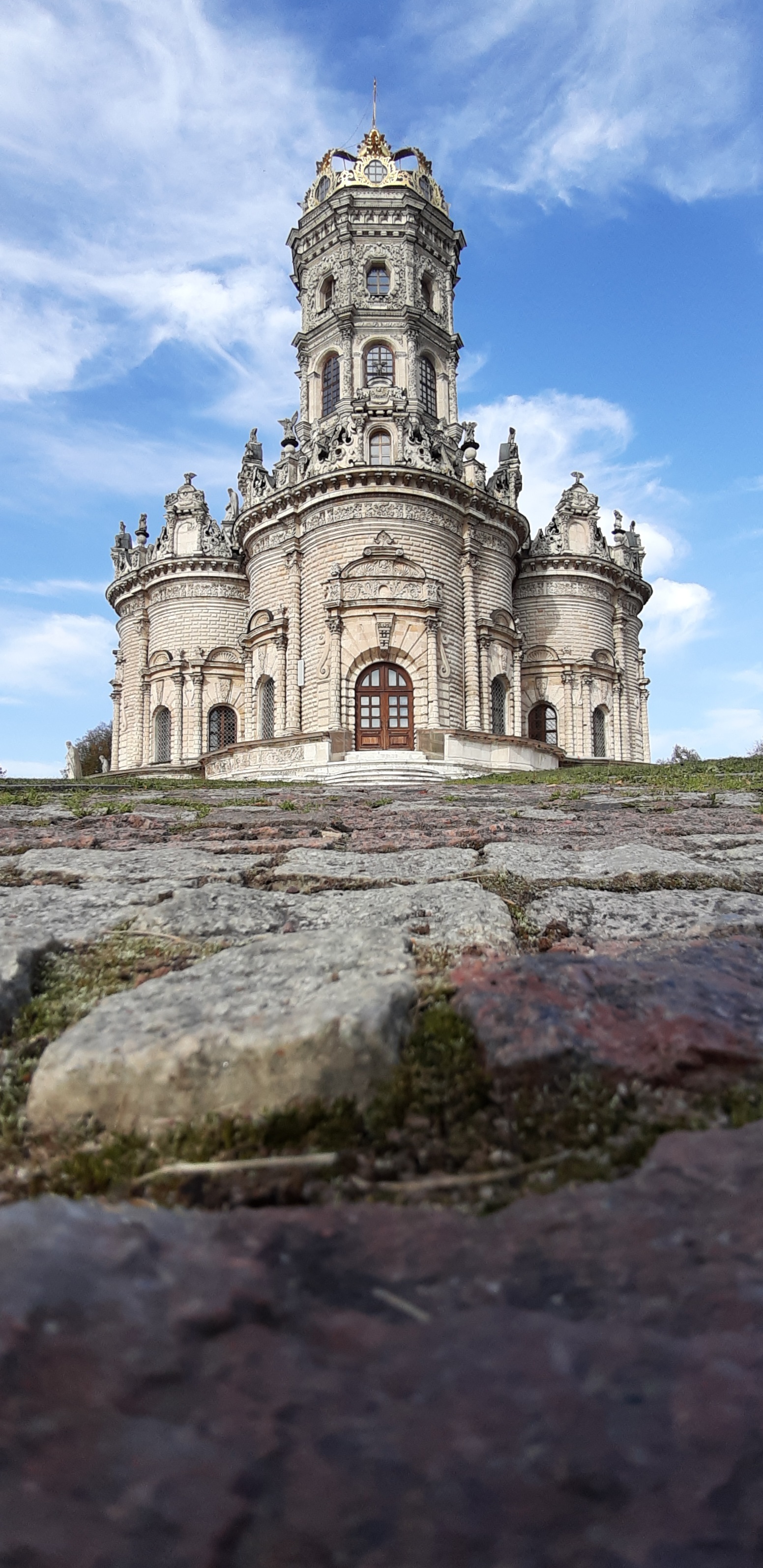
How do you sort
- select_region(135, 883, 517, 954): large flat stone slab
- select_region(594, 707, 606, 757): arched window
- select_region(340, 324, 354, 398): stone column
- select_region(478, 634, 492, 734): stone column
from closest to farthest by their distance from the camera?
select_region(135, 883, 517, 954): large flat stone slab, select_region(478, 634, 492, 734): stone column, select_region(340, 324, 354, 398): stone column, select_region(594, 707, 606, 757): arched window

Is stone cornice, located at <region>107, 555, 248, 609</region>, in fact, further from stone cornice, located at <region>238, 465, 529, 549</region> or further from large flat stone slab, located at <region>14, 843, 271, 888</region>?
large flat stone slab, located at <region>14, 843, 271, 888</region>

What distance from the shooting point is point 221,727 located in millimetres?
31875

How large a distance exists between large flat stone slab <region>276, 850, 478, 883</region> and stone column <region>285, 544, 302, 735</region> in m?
22.0

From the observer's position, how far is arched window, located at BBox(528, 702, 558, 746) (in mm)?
31969

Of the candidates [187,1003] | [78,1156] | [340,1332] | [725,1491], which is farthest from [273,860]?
[725,1491]

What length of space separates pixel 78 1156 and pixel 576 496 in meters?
34.8

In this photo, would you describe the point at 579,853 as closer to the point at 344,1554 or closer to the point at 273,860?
the point at 273,860

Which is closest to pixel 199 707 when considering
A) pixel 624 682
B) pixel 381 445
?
pixel 381 445

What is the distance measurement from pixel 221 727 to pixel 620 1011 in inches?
1215

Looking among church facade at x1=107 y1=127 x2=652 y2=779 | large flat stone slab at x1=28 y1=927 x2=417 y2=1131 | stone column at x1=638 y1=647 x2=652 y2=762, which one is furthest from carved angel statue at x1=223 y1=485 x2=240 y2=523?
large flat stone slab at x1=28 y1=927 x2=417 y2=1131

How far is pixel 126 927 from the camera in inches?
100

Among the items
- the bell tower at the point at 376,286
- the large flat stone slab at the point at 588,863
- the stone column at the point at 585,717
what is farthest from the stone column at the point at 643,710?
the large flat stone slab at the point at 588,863

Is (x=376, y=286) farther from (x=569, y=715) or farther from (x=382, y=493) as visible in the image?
(x=569, y=715)

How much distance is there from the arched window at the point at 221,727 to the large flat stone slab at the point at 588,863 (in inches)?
1099
